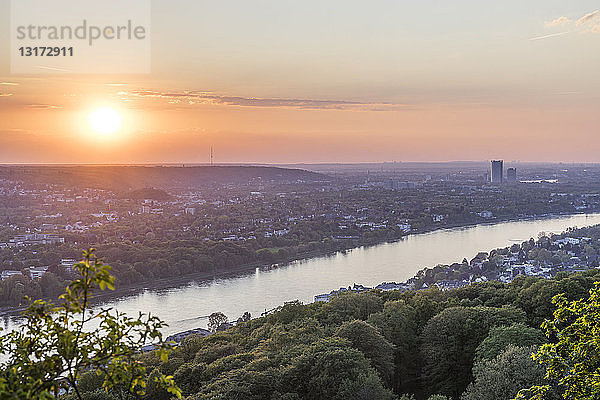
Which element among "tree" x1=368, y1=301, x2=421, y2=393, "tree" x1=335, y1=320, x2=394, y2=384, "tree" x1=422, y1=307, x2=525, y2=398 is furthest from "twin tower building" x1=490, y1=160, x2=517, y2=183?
"tree" x1=335, y1=320, x2=394, y2=384

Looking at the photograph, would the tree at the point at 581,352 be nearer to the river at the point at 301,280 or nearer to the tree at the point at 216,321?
the tree at the point at 216,321

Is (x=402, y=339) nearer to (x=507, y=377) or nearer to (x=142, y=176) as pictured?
(x=507, y=377)

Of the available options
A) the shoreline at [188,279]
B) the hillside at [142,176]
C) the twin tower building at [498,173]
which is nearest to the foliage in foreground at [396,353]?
the shoreline at [188,279]

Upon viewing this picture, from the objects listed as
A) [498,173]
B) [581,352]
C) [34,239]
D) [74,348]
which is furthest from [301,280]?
[498,173]

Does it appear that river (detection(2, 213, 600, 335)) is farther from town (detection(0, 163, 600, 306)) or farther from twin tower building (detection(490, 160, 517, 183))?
twin tower building (detection(490, 160, 517, 183))

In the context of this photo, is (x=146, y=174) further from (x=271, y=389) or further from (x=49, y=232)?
(x=271, y=389)

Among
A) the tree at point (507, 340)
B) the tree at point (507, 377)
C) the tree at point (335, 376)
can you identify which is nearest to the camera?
the tree at point (507, 377)
